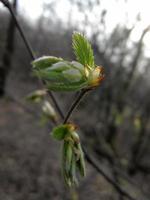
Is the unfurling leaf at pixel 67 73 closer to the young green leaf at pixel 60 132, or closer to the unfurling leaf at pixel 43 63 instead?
the unfurling leaf at pixel 43 63

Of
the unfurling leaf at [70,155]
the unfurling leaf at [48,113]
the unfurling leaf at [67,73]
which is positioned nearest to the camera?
the unfurling leaf at [67,73]

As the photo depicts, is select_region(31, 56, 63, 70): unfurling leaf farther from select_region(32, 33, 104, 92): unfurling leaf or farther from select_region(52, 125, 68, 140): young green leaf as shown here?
select_region(52, 125, 68, 140): young green leaf

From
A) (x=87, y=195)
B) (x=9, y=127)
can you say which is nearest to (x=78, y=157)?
(x=87, y=195)

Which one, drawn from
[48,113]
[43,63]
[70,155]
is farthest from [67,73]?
[48,113]

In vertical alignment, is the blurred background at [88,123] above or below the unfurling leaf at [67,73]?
below

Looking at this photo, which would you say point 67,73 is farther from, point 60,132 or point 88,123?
point 88,123

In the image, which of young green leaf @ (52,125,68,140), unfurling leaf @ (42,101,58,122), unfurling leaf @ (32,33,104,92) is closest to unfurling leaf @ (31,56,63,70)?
unfurling leaf @ (32,33,104,92)

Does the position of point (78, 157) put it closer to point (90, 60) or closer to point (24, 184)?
point (90, 60)

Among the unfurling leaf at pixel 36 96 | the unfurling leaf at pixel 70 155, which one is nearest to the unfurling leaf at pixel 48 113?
the unfurling leaf at pixel 36 96
